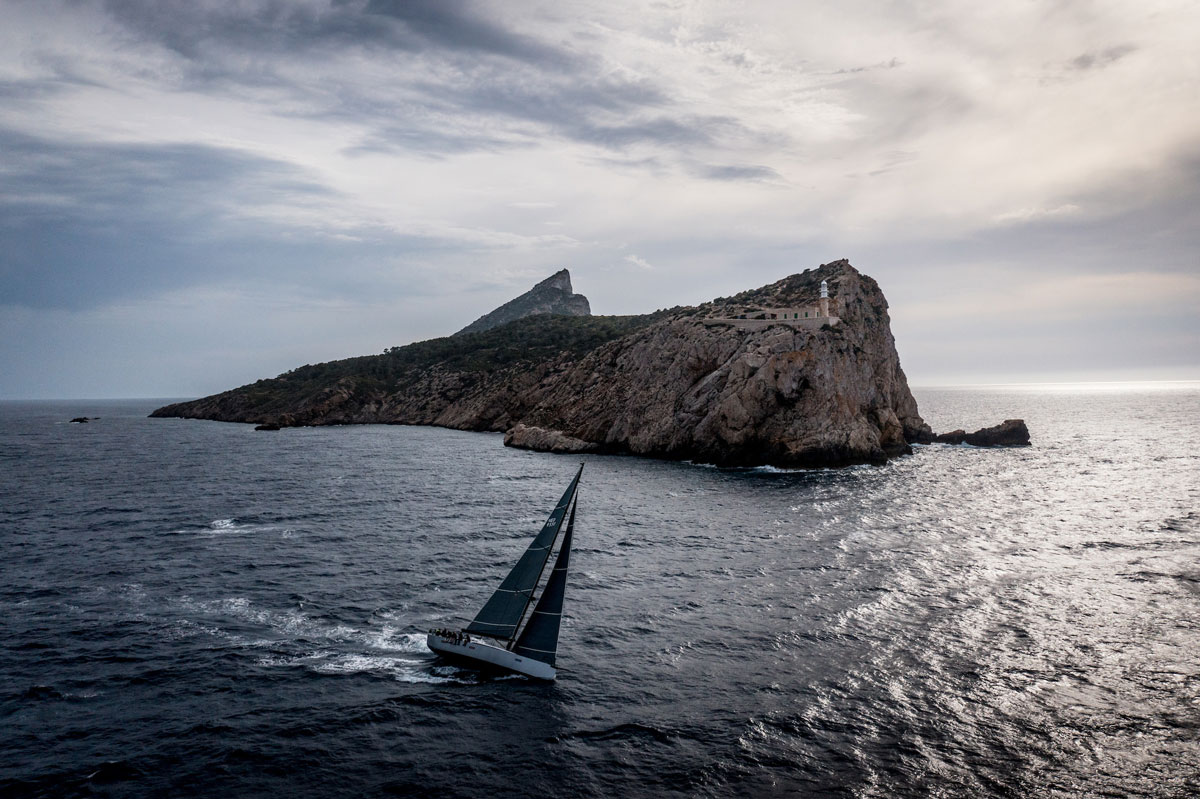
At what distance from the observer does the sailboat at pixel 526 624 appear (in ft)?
90.4

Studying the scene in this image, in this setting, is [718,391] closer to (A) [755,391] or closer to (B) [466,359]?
(A) [755,391]

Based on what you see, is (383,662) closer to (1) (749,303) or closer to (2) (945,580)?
(2) (945,580)

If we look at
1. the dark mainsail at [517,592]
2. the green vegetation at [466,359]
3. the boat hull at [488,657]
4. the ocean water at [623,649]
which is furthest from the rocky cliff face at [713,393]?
the boat hull at [488,657]

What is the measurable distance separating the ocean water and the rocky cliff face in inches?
945

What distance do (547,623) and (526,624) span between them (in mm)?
1094

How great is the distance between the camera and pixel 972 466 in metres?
86.7

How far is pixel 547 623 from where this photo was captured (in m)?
28.1

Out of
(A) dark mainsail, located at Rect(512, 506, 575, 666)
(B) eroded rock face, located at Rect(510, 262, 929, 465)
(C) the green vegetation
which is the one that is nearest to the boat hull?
(A) dark mainsail, located at Rect(512, 506, 575, 666)

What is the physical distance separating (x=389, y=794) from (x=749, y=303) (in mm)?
116118

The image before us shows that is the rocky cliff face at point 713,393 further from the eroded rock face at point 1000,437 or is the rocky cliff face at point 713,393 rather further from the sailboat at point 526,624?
the sailboat at point 526,624

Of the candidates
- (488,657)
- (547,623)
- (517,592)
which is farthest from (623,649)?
(488,657)

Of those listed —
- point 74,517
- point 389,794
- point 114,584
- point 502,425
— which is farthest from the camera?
point 502,425

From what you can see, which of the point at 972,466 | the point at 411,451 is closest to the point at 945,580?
the point at 972,466

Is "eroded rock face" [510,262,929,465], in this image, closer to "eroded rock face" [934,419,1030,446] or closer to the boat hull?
"eroded rock face" [934,419,1030,446]
